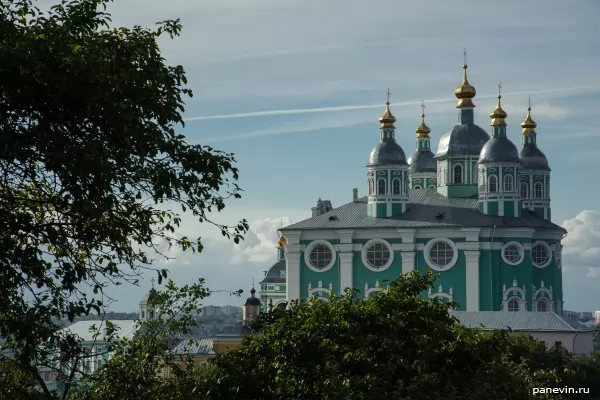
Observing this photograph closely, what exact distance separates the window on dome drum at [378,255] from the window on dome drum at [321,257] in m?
1.88

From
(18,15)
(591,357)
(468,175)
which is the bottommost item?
(591,357)

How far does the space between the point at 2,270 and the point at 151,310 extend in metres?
4.79

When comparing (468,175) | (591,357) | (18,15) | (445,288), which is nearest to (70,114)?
(18,15)

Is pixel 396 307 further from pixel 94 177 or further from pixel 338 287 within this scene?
pixel 338 287

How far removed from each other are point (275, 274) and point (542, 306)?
22.7 m

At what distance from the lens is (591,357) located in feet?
168

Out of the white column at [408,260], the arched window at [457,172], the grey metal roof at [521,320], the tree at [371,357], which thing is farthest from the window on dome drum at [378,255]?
the tree at [371,357]

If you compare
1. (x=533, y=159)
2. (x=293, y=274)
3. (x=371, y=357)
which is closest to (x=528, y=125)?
(x=533, y=159)

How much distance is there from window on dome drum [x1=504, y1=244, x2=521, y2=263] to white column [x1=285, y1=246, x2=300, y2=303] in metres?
9.54

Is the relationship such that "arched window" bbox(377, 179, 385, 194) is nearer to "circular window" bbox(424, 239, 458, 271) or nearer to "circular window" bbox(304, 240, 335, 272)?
"circular window" bbox(304, 240, 335, 272)

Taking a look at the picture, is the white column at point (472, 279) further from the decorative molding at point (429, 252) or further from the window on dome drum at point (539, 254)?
the window on dome drum at point (539, 254)

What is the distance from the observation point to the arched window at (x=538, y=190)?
70.8 m

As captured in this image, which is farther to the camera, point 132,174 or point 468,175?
point 468,175

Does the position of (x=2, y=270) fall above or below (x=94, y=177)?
below
